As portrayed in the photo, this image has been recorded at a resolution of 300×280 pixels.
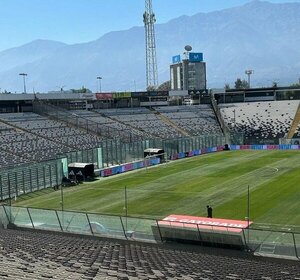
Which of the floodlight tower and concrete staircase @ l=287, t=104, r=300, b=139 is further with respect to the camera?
the floodlight tower

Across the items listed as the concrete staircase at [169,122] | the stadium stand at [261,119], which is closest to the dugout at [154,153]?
the concrete staircase at [169,122]

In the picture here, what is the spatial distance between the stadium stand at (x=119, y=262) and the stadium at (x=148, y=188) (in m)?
0.06

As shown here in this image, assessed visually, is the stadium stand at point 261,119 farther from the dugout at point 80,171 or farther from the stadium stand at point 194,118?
the dugout at point 80,171

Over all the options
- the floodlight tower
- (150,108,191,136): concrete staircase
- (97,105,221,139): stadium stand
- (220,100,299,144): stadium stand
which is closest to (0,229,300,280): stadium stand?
(97,105,221,139): stadium stand

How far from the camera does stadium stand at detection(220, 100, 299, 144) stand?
93312mm

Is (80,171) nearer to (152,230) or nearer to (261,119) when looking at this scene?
(152,230)

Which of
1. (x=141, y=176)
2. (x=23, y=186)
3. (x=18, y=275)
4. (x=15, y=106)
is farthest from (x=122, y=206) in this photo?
(x=15, y=106)

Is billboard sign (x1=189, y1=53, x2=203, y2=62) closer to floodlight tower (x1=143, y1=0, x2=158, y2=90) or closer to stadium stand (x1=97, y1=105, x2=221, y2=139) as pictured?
floodlight tower (x1=143, y1=0, x2=158, y2=90)

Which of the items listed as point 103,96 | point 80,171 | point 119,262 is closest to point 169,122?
point 103,96

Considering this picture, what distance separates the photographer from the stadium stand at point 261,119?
93.3m

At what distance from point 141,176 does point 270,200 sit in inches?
788

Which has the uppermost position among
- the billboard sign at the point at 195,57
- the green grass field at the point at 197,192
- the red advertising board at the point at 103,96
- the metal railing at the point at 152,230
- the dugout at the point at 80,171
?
the billboard sign at the point at 195,57

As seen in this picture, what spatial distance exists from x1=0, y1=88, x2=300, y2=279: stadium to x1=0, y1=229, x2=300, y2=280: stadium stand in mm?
58

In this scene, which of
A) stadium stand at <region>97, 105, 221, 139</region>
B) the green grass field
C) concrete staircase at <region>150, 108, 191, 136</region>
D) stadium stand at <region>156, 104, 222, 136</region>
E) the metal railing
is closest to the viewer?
the metal railing
